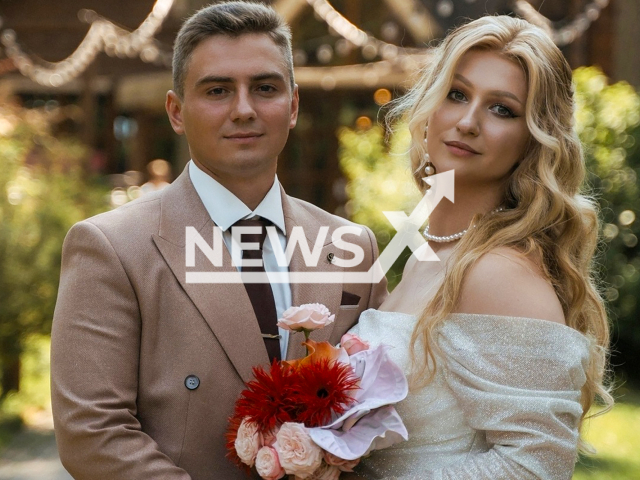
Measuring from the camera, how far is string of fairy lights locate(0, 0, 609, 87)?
33.4 feet

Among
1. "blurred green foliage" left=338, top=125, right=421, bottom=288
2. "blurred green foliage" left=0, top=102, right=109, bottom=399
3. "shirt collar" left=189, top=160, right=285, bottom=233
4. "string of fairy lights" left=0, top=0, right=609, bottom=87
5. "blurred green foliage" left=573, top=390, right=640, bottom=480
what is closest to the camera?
"shirt collar" left=189, top=160, right=285, bottom=233

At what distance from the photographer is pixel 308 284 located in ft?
9.53

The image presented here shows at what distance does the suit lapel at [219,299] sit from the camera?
267cm

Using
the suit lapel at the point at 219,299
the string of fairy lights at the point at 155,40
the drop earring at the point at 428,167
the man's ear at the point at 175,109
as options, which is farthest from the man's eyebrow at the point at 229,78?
the string of fairy lights at the point at 155,40

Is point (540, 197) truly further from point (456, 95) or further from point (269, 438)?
point (269, 438)

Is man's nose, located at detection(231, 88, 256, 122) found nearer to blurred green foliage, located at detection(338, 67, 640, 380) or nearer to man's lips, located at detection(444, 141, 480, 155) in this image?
man's lips, located at detection(444, 141, 480, 155)

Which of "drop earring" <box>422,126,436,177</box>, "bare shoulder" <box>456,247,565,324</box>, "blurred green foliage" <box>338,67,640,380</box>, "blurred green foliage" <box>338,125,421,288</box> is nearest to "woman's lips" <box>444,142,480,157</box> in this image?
"drop earring" <box>422,126,436,177</box>

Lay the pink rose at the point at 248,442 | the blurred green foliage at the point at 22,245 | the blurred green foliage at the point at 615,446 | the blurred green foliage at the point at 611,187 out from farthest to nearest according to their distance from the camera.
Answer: the blurred green foliage at the point at 611,187 < the blurred green foliage at the point at 22,245 < the blurred green foliage at the point at 615,446 < the pink rose at the point at 248,442

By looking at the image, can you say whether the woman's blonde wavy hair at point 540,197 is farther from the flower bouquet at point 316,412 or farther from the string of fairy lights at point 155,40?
the string of fairy lights at point 155,40

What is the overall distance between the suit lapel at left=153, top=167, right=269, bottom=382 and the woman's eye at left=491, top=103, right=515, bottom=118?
102 cm

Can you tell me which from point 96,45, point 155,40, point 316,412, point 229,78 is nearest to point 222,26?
point 229,78

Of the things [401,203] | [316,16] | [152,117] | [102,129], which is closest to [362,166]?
[401,203]

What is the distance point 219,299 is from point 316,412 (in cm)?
57

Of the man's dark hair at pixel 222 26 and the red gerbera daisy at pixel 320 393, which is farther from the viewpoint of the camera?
the man's dark hair at pixel 222 26
